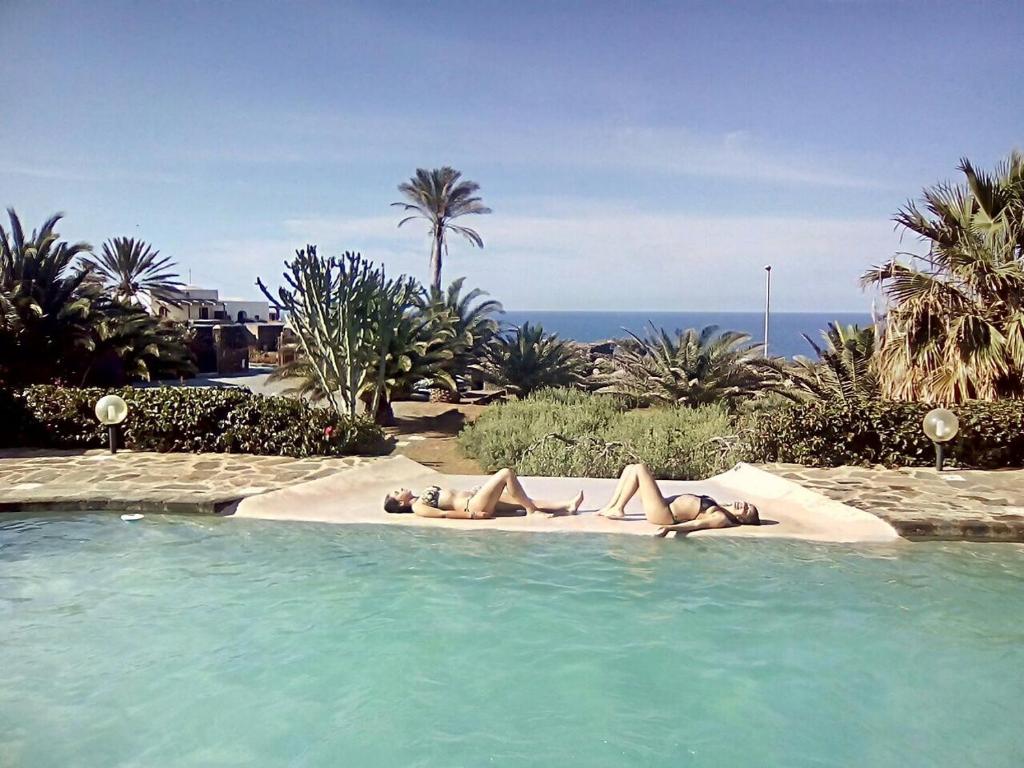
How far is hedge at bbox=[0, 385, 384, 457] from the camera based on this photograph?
A: 12391 millimetres

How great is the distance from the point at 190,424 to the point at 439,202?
87.8 feet

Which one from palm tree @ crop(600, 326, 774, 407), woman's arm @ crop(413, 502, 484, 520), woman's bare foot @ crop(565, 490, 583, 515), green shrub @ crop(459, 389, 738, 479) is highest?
palm tree @ crop(600, 326, 774, 407)

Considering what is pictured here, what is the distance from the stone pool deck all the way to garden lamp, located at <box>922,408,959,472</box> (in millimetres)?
569

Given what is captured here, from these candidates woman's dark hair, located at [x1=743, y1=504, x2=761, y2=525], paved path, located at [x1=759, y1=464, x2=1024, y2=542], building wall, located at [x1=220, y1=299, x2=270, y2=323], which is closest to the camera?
paved path, located at [x1=759, y1=464, x2=1024, y2=542]

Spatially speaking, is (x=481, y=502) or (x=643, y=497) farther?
(x=481, y=502)

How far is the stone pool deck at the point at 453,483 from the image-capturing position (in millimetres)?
8719

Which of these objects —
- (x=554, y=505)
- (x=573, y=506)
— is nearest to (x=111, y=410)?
(x=554, y=505)

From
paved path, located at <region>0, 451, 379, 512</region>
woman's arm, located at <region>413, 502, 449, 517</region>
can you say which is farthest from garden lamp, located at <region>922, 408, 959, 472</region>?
paved path, located at <region>0, 451, 379, 512</region>

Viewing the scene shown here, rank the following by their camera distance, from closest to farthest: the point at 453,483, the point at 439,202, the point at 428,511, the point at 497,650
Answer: the point at 497,650, the point at 428,511, the point at 453,483, the point at 439,202

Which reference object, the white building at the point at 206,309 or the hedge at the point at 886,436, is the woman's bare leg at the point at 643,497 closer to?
the hedge at the point at 886,436

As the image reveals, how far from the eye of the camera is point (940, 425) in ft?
35.0

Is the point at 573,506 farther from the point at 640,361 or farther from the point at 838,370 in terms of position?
the point at 640,361

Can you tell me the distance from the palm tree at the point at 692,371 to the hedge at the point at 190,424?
7.43 meters

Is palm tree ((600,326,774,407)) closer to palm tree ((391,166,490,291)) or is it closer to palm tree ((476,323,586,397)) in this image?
palm tree ((476,323,586,397))
